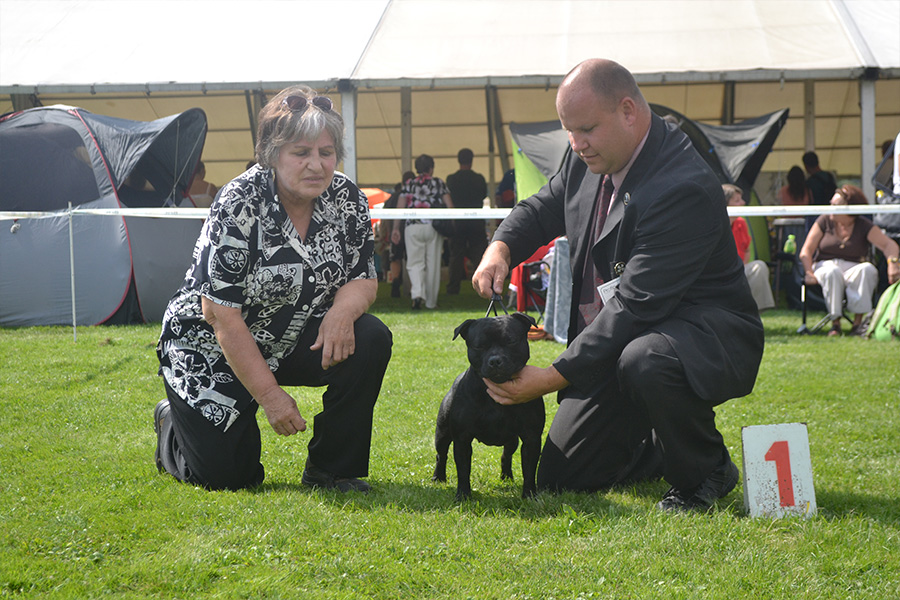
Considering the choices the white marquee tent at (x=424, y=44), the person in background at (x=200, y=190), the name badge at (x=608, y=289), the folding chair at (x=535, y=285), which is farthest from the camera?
the white marquee tent at (x=424, y=44)

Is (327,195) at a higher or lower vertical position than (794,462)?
higher

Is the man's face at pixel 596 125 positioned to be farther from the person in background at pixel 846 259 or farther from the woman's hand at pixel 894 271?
the woman's hand at pixel 894 271

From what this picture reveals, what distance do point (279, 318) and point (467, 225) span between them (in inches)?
311

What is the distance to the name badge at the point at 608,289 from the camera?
3.04 meters

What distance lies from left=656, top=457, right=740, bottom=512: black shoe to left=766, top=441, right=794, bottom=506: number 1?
0.23m

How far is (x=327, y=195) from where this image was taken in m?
3.19

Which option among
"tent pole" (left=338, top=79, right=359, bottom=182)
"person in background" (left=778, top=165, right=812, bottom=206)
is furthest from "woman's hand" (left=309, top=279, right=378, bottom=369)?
"person in background" (left=778, top=165, right=812, bottom=206)

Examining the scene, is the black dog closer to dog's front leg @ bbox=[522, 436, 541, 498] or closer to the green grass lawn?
dog's front leg @ bbox=[522, 436, 541, 498]

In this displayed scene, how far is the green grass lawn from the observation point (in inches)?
90.9

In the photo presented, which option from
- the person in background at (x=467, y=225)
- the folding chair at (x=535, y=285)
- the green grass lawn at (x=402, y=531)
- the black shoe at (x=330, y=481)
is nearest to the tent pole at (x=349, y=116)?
the person in background at (x=467, y=225)

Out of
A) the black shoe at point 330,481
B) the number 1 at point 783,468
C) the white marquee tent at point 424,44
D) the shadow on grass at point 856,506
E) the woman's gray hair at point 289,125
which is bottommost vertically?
the shadow on grass at point 856,506

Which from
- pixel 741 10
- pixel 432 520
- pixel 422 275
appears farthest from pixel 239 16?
pixel 432 520

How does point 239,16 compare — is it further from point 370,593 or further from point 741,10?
point 370,593

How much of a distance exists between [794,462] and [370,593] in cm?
150
